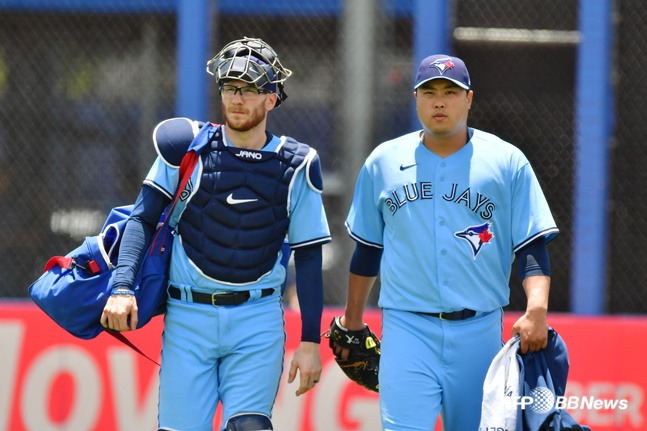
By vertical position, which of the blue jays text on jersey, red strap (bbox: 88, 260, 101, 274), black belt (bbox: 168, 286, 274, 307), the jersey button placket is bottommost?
black belt (bbox: 168, 286, 274, 307)

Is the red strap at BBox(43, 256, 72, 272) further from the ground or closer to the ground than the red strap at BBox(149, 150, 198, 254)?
closer to the ground

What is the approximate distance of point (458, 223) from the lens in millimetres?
4289

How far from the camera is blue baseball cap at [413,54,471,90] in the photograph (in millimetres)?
4277

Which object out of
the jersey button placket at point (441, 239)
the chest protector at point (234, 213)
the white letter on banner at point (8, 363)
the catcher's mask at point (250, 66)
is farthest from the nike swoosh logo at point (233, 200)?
the white letter on banner at point (8, 363)

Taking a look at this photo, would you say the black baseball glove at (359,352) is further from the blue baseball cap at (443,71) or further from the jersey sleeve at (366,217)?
the blue baseball cap at (443,71)

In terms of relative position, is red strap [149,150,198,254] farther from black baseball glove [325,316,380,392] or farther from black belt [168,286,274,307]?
black baseball glove [325,316,380,392]

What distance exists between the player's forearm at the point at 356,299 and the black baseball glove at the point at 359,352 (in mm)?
35

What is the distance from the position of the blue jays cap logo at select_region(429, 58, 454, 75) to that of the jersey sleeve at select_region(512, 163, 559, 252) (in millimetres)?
503

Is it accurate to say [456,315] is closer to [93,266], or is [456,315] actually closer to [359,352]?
[359,352]

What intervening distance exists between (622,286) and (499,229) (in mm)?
2890

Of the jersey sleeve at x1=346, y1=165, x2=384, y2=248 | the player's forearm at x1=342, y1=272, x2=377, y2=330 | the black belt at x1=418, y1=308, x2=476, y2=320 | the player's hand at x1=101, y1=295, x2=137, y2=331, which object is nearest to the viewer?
the player's hand at x1=101, y1=295, x2=137, y2=331

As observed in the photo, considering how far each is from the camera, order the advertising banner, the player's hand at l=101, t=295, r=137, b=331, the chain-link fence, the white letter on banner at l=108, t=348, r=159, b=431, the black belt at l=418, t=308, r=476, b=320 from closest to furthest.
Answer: the player's hand at l=101, t=295, r=137, b=331 < the black belt at l=418, t=308, r=476, b=320 < the advertising banner < the white letter on banner at l=108, t=348, r=159, b=431 < the chain-link fence

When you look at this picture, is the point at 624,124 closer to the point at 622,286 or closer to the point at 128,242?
the point at 622,286

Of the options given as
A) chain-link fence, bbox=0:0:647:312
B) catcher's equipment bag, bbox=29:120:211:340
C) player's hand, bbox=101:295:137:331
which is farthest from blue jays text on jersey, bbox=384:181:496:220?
chain-link fence, bbox=0:0:647:312
